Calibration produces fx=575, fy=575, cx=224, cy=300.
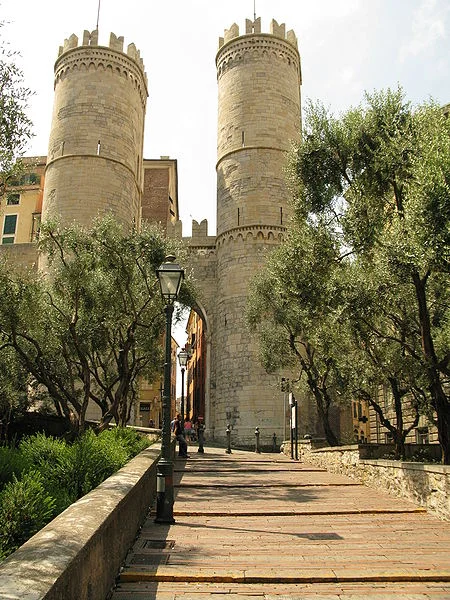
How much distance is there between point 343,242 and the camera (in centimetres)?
1166

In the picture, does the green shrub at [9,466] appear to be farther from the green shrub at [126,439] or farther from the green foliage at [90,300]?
the green foliage at [90,300]

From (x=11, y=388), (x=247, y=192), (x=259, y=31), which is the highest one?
(x=259, y=31)

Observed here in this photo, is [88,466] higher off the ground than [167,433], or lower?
lower

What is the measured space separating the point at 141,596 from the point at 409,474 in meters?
5.72

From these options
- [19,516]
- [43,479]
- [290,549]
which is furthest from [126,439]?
[19,516]

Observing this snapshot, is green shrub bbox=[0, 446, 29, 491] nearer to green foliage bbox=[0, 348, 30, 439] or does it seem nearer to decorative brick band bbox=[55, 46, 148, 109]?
green foliage bbox=[0, 348, 30, 439]

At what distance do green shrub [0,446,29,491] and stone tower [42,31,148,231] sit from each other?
71.1 feet

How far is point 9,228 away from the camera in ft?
148

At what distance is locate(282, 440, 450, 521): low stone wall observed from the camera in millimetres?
7684

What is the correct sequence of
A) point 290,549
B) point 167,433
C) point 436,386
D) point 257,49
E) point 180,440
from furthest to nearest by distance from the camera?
1. point 257,49
2. point 180,440
3. point 436,386
4. point 167,433
5. point 290,549

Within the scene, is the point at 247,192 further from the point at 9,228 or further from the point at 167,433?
the point at 9,228

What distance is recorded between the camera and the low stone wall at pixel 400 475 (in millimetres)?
7684

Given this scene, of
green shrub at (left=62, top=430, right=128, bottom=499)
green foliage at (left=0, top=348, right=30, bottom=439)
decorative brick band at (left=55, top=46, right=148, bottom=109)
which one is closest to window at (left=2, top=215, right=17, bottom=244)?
decorative brick band at (left=55, top=46, right=148, bottom=109)

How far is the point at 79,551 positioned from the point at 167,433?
15.0ft
